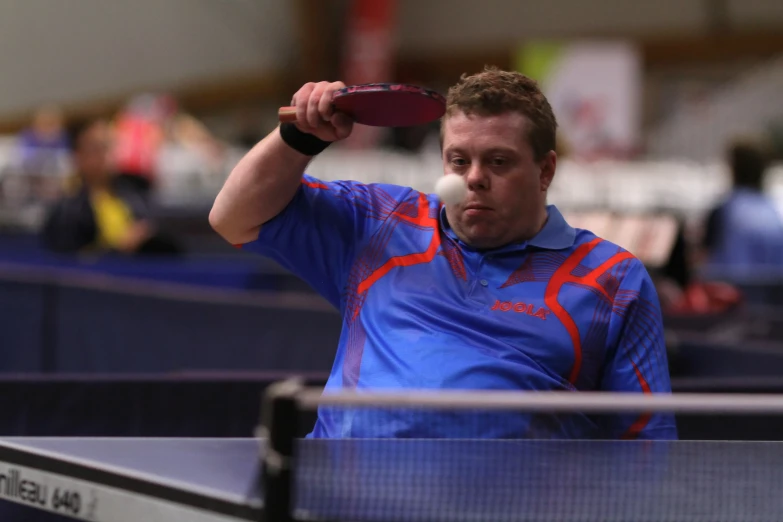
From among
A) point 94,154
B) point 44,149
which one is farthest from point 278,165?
point 44,149

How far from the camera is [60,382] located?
9.62ft

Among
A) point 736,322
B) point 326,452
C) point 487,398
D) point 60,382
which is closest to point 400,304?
point 326,452

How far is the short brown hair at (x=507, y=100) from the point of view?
2047 millimetres

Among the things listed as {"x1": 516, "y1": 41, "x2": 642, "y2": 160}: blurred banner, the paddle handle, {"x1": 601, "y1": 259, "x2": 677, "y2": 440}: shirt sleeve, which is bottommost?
{"x1": 601, "y1": 259, "x2": 677, "y2": 440}: shirt sleeve

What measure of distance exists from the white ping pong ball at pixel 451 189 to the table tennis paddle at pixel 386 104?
6.7 inches

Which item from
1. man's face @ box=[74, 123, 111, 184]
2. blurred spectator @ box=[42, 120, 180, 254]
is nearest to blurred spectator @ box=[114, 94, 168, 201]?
blurred spectator @ box=[42, 120, 180, 254]

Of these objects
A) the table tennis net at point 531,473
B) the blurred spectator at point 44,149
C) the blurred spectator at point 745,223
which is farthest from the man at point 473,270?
the blurred spectator at point 44,149

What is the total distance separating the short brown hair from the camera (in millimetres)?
2047

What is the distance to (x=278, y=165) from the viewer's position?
206 centimetres

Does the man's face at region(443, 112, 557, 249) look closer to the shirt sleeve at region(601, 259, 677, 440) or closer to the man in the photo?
the man

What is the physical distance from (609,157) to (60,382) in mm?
12944

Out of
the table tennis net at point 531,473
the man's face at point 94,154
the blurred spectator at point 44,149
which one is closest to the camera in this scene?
the table tennis net at point 531,473

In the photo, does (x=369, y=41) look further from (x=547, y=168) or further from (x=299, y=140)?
(x=299, y=140)

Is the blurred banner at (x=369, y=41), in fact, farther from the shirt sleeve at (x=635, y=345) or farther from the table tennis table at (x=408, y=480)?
the table tennis table at (x=408, y=480)
